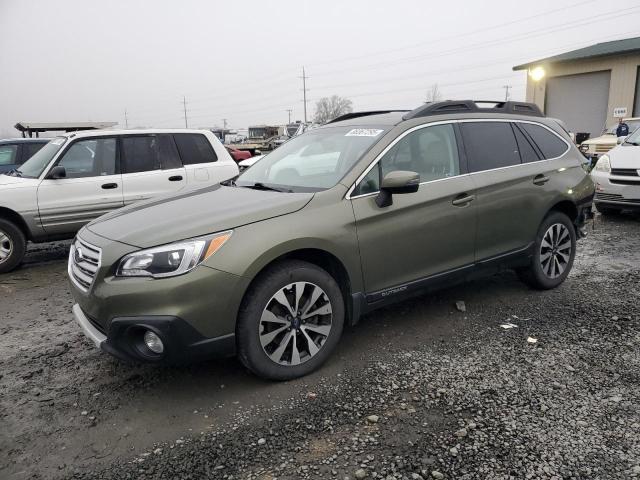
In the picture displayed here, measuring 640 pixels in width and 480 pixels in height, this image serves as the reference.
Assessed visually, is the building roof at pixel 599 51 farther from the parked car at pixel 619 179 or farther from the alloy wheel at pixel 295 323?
the alloy wheel at pixel 295 323

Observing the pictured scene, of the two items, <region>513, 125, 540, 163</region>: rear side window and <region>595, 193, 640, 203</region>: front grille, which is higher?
<region>513, 125, 540, 163</region>: rear side window

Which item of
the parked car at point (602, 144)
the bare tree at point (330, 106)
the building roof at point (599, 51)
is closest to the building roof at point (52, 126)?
the parked car at point (602, 144)

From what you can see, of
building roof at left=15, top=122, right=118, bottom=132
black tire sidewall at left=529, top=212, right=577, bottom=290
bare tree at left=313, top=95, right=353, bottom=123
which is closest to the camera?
black tire sidewall at left=529, top=212, right=577, bottom=290

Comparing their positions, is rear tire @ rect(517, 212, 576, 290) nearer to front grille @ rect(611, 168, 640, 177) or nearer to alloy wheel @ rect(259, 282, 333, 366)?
alloy wheel @ rect(259, 282, 333, 366)

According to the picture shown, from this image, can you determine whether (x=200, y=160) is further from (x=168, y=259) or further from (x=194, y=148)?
(x=168, y=259)

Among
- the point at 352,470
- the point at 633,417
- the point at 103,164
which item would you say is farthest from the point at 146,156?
the point at 633,417

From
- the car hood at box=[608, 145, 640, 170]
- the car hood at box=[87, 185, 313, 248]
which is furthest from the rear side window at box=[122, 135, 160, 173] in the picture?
the car hood at box=[608, 145, 640, 170]

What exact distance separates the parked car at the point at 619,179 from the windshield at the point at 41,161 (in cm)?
829

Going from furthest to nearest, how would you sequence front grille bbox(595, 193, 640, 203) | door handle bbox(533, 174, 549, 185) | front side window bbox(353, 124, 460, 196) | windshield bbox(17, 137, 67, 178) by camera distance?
front grille bbox(595, 193, 640, 203) → windshield bbox(17, 137, 67, 178) → door handle bbox(533, 174, 549, 185) → front side window bbox(353, 124, 460, 196)

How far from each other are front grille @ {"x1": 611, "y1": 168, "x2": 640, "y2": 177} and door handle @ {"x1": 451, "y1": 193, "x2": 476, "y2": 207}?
17.7ft

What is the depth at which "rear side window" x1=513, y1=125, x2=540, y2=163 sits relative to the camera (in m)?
4.58

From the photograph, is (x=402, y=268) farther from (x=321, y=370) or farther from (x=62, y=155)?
(x=62, y=155)

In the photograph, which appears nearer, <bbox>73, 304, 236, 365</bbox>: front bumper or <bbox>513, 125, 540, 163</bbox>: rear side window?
<bbox>73, 304, 236, 365</bbox>: front bumper

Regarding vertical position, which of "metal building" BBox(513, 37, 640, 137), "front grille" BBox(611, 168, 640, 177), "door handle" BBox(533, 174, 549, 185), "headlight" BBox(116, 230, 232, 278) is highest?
"metal building" BBox(513, 37, 640, 137)
